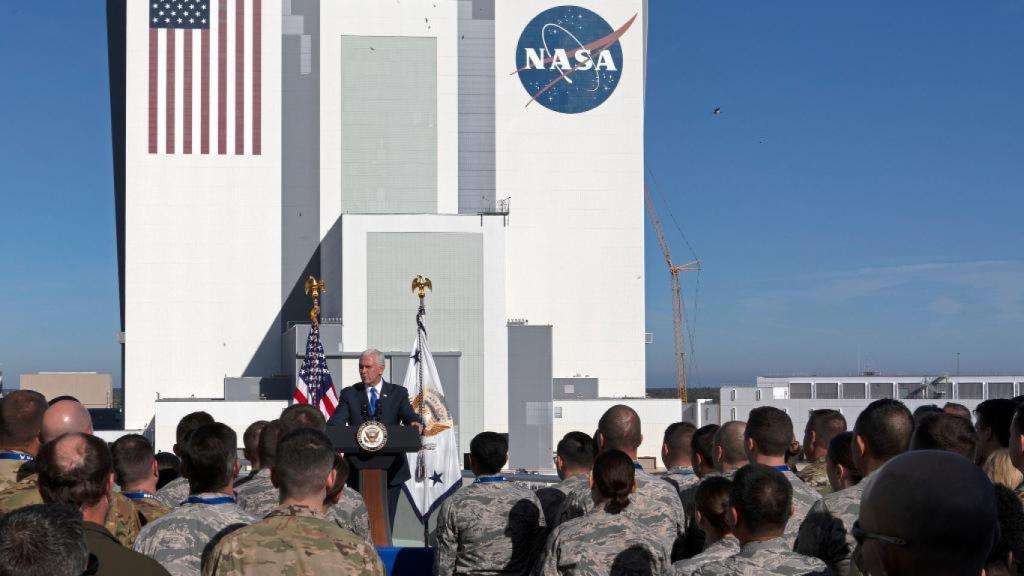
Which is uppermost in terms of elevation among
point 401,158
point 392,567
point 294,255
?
point 401,158

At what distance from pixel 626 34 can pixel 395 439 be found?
3961 cm

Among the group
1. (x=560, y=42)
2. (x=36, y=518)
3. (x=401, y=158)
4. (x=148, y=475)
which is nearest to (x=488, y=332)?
(x=401, y=158)

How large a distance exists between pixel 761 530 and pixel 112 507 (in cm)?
343

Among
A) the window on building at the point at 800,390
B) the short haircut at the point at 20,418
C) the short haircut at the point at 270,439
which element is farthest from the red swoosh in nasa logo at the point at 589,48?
the short haircut at the point at 20,418

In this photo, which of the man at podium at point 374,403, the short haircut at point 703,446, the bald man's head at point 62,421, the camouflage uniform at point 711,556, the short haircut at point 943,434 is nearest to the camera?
the camouflage uniform at point 711,556

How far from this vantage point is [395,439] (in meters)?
9.57

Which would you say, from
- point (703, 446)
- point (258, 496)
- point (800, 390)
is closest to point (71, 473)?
point (258, 496)

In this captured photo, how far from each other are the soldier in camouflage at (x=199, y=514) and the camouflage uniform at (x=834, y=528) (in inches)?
119

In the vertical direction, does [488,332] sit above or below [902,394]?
above

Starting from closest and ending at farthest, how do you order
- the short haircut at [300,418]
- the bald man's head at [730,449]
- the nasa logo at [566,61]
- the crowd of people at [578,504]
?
the crowd of people at [578,504] → the short haircut at [300,418] → the bald man's head at [730,449] → the nasa logo at [566,61]

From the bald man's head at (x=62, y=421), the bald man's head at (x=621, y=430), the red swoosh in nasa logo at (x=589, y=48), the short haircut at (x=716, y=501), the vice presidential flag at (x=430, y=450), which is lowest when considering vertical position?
the vice presidential flag at (x=430, y=450)

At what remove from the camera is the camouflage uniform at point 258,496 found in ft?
23.6

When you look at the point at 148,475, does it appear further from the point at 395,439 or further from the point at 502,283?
the point at 502,283

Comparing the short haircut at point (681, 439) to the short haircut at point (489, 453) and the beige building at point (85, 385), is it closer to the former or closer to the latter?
the short haircut at point (489, 453)
